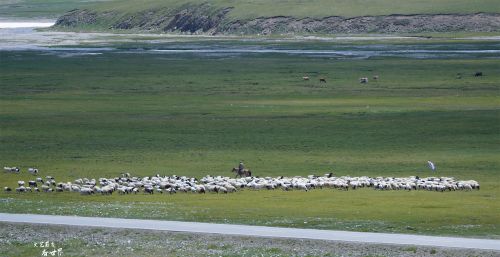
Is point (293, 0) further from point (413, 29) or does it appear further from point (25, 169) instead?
point (25, 169)

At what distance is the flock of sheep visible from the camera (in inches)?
1266

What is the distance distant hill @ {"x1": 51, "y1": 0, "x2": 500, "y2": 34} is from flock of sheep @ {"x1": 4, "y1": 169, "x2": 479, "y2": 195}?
86947 millimetres

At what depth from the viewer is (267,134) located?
4584 centimetres

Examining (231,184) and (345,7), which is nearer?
(231,184)

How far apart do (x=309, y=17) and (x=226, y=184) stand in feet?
322

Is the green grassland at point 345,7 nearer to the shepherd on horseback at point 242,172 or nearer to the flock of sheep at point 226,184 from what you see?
the shepherd on horseback at point 242,172

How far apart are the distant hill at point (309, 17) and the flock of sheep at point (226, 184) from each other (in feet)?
285

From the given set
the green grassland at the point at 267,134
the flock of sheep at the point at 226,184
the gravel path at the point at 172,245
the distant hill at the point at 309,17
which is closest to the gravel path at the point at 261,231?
the gravel path at the point at 172,245

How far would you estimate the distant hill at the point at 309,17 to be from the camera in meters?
122

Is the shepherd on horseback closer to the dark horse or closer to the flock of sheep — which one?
the dark horse

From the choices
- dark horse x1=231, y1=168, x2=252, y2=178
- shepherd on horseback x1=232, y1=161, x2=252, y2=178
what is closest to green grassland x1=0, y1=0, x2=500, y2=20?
shepherd on horseback x1=232, y1=161, x2=252, y2=178

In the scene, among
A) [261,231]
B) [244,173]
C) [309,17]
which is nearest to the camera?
[261,231]

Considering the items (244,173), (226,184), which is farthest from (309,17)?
(226,184)

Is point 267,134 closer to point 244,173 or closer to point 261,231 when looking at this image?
point 244,173
